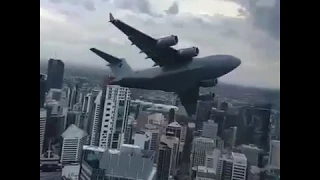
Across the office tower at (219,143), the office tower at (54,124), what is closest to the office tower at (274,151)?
the office tower at (219,143)

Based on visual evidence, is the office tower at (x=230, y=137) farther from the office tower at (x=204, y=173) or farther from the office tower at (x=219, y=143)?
the office tower at (x=204, y=173)

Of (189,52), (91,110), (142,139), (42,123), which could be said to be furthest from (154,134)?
(42,123)

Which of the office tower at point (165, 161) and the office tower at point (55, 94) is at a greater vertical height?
the office tower at point (55, 94)

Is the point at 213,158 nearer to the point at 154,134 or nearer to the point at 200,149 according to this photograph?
the point at 200,149

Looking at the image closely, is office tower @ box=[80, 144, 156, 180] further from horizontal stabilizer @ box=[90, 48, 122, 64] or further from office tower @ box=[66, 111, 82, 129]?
horizontal stabilizer @ box=[90, 48, 122, 64]

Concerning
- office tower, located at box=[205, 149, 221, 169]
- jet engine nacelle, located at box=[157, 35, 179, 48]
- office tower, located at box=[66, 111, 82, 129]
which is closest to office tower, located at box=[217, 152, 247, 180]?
office tower, located at box=[205, 149, 221, 169]
